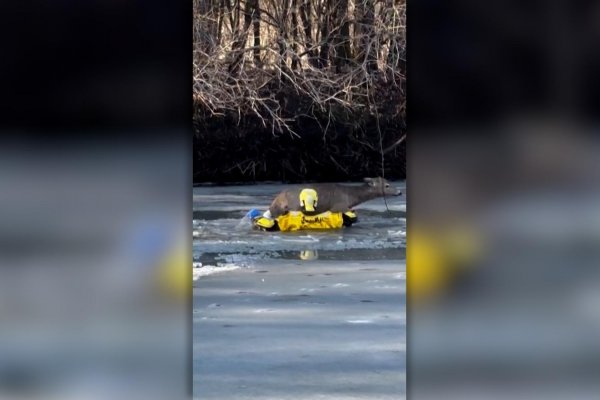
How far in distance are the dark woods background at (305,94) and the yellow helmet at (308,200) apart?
4.66m

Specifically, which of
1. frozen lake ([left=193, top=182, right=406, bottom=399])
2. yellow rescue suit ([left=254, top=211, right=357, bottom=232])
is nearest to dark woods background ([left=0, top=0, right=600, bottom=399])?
frozen lake ([left=193, top=182, right=406, bottom=399])

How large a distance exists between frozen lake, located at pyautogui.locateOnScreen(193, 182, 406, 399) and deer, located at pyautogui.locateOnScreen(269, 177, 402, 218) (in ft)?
1.44

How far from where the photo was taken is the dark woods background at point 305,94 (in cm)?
1734

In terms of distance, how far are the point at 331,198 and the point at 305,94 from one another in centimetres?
479

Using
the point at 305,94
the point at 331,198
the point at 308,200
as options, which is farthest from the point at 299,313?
the point at 305,94

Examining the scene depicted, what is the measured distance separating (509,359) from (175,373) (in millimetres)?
855

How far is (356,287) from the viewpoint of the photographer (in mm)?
8094

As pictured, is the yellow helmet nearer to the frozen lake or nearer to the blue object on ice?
the frozen lake

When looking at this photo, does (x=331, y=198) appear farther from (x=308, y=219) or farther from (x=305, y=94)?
(x=305, y=94)

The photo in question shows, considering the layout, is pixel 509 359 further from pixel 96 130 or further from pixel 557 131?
pixel 96 130

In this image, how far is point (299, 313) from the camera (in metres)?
7.04

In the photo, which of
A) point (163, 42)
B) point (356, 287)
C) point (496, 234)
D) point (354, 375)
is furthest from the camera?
point (356, 287)

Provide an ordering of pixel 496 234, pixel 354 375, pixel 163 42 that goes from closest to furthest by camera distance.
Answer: pixel 163 42, pixel 496 234, pixel 354 375

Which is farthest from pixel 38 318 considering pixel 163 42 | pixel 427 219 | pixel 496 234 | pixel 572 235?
pixel 572 235
